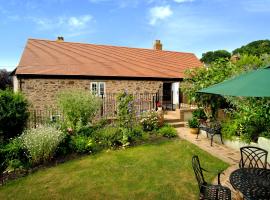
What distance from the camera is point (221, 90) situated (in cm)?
459

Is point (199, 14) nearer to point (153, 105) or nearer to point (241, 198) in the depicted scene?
point (153, 105)

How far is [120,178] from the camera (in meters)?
6.61

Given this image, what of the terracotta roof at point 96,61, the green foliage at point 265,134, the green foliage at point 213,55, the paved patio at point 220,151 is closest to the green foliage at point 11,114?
the terracotta roof at point 96,61

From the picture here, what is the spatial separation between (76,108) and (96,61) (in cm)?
871

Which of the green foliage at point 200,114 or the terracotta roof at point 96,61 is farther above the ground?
the terracotta roof at point 96,61

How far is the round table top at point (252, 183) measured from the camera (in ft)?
12.7

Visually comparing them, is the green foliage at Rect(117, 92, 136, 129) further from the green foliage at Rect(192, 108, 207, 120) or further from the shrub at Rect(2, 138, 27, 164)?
the green foliage at Rect(192, 108, 207, 120)

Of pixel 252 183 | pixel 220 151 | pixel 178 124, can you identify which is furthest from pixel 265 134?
pixel 178 124

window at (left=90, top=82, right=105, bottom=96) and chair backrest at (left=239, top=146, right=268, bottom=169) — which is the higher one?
window at (left=90, top=82, right=105, bottom=96)

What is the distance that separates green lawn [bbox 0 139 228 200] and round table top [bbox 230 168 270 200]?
1.47 metres

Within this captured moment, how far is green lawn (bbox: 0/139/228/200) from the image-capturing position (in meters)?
5.75

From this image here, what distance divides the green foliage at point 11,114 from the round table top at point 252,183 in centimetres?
878

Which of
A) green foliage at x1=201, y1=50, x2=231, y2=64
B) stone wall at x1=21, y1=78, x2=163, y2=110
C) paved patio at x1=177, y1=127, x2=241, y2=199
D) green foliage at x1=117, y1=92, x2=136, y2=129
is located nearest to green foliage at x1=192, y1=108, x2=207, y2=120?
paved patio at x1=177, y1=127, x2=241, y2=199

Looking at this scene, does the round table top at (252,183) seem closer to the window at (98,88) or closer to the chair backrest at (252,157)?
the chair backrest at (252,157)
